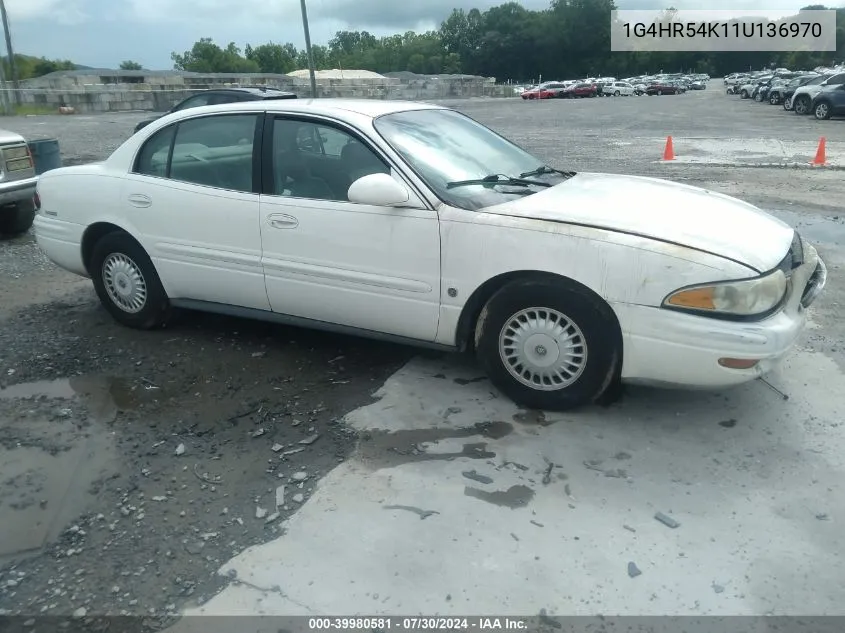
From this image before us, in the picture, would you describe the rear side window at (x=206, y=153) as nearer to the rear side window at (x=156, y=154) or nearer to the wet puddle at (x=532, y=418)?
the rear side window at (x=156, y=154)

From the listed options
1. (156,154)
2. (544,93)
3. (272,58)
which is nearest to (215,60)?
(272,58)

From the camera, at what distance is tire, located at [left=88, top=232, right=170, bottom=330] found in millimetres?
4949

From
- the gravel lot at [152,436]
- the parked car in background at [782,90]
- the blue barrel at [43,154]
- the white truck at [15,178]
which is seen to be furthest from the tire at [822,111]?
the white truck at [15,178]

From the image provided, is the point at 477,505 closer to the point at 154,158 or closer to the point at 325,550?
the point at 325,550

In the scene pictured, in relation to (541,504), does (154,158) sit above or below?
above

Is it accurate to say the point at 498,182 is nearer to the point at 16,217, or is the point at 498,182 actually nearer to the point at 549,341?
the point at 549,341

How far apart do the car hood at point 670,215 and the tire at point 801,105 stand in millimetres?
26681

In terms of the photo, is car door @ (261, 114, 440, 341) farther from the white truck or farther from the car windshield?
the white truck

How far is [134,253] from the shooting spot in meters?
4.95

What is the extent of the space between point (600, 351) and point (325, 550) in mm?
1655

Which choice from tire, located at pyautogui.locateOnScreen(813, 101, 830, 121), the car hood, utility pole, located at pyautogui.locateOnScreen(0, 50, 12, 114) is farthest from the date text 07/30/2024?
utility pole, located at pyautogui.locateOnScreen(0, 50, 12, 114)

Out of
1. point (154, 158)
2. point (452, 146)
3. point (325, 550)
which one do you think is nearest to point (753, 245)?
point (452, 146)

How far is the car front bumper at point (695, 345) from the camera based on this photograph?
3324 mm

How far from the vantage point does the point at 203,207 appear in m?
4.55
